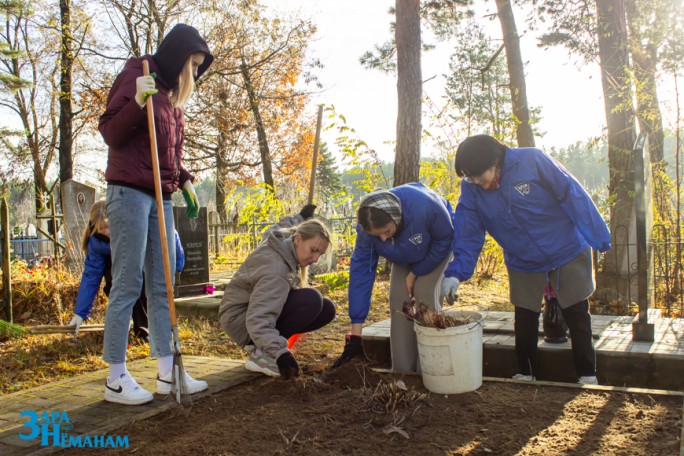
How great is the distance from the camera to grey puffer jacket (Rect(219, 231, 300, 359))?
2982 millimetres

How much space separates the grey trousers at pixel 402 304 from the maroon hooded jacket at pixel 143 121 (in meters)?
1.55

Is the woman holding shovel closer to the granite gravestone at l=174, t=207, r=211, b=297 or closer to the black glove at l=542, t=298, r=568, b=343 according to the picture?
the black glove at l=542, t=298, r=568, b=343

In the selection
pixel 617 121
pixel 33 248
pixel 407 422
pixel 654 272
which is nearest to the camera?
pixel 407 422

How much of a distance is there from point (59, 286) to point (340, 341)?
3646mm

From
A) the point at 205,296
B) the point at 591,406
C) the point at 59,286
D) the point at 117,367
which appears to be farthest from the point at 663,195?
the point at 59,286

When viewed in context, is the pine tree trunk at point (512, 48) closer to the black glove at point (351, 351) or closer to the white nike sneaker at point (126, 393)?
the black glove at point (351, 351)

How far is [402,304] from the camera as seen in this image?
3.46 meters

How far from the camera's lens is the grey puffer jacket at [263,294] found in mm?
2982

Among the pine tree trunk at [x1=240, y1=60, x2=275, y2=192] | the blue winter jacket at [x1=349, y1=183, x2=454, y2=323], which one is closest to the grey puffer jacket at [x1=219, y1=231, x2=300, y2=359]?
the blue winter jacket at [x1=349, y1=183, x2=454, y2=323]

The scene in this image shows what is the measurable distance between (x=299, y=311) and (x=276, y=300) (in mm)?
421

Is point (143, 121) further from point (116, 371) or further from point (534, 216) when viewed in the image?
point (534, 216)

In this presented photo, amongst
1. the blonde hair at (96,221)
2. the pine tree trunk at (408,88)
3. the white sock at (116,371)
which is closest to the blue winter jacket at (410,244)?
the white sock at (116,371)

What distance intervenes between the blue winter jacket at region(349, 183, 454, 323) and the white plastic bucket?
59 centimetres

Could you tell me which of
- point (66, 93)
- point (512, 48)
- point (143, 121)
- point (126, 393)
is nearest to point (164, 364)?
point (126, 393)
